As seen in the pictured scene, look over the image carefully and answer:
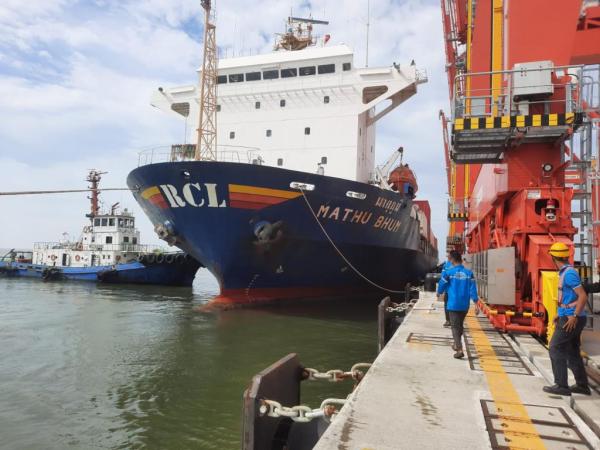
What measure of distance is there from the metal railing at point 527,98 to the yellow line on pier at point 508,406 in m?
3.76

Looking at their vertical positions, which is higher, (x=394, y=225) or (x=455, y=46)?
(x=455, y=46)

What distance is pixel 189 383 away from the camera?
6668mm

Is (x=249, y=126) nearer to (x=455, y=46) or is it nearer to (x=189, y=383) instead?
(x=189, y=383)

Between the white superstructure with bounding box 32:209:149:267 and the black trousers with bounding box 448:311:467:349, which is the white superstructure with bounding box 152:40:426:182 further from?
the white superstructure with bounding box 32:209:149:267

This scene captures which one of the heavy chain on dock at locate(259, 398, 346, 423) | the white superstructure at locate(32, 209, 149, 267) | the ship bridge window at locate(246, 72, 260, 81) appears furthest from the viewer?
the white superstructure at locate(32, 209, 149, 267)

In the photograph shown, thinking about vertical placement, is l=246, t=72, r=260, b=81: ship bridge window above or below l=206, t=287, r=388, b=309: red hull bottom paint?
above

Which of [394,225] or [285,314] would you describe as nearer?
[285,314]

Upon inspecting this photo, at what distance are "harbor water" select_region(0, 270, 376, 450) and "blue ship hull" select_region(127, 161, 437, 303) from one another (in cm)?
93

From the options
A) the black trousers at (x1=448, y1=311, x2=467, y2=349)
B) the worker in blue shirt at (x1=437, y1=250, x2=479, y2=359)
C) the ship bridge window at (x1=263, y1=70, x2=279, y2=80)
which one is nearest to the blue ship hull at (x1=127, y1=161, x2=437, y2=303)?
the ship bridge window at (x1=263, y1=70, x2=279, y2=80)

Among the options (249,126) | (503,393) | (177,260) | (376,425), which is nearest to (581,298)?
(503,393)

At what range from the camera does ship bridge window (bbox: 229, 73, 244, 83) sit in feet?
55.2

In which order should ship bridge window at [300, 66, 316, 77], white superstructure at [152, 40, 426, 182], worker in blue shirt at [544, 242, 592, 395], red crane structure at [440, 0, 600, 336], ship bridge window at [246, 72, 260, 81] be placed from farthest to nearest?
ship bridge window at [246, 72, 260, 81], ship bridge window at [300, 66, 316, 77], white superstructure at [152, 40, 426, 182], red crane structure at [440, 0, 600, 336], worker in blue shirt at [544, 242, 592, 395]

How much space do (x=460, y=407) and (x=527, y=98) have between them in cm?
539

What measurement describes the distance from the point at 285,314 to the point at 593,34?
9.82 meters
